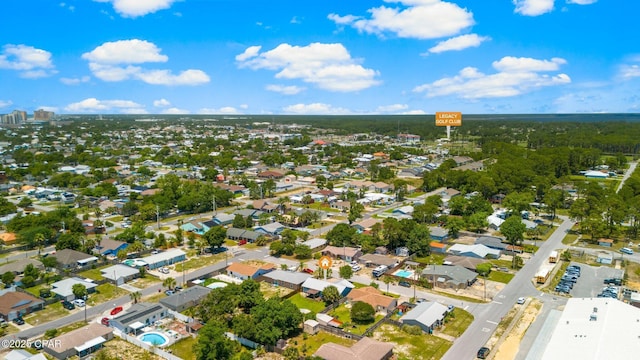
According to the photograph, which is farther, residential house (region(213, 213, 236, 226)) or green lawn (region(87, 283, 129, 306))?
residential house (region(213, 213, 236, 226))

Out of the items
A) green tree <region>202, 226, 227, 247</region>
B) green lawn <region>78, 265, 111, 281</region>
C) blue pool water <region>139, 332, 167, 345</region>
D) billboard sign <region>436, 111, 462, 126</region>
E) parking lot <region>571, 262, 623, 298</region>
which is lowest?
green lawn <region>78, 265, 111, 281</region>

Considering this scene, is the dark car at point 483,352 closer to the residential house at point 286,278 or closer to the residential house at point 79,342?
the residential house at point 286,278

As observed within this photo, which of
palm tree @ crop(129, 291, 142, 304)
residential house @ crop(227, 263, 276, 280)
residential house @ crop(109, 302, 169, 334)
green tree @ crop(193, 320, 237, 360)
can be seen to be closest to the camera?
green tree @ crop(193, 320, 237, 360)

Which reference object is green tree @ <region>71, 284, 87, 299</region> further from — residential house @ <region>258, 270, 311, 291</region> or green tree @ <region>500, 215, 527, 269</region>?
green tree @ <region>500, 215, 527, 269</region>

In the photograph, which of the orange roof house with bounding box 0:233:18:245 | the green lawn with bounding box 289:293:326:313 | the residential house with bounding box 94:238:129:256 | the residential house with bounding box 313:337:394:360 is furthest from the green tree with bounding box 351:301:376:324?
the orange roof house with bounding box 0:233:18:245

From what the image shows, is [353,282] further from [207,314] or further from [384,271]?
[207,314]

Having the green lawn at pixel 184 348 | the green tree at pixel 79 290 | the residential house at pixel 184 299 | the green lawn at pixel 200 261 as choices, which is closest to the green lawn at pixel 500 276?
the residential house at pixel 184 299
